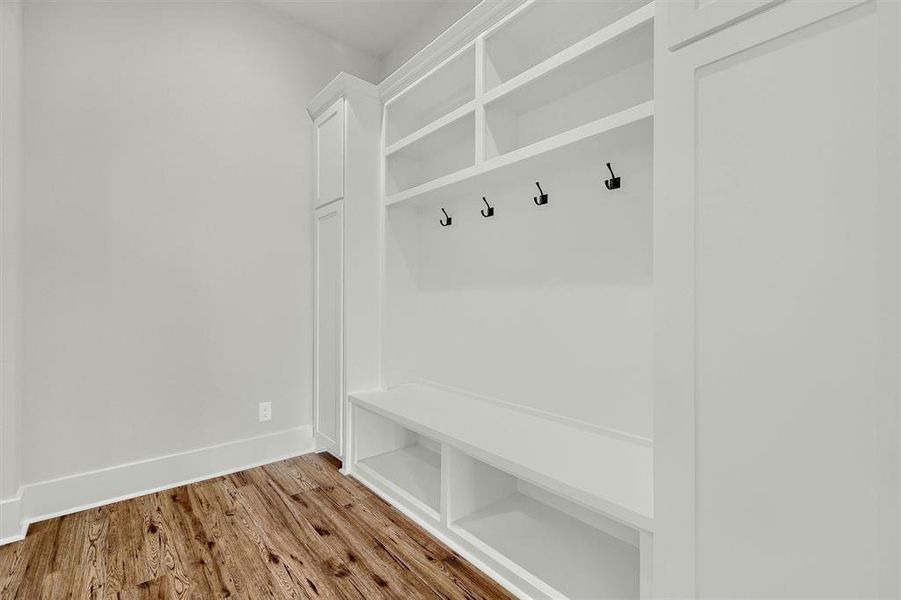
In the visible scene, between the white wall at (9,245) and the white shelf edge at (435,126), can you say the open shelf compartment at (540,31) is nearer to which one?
the white shelf edge at (435,126)

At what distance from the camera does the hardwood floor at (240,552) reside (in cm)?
157

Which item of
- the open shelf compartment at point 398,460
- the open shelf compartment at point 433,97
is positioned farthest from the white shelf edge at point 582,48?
the open shelf compartment at point 398,460

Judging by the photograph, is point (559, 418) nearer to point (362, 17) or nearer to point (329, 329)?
point (329, 329)

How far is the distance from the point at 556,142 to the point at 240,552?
2.04m

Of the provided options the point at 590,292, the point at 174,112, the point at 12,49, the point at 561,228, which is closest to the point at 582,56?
the point at 561,228

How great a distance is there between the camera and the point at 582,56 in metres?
1.51

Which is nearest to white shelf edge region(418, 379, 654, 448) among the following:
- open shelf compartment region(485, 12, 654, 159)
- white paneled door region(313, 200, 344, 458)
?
white paneled door region(313, 200, 344, 458)

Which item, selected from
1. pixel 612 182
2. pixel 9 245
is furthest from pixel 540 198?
pixel 9 245

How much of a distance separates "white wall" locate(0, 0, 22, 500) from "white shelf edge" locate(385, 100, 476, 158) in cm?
169

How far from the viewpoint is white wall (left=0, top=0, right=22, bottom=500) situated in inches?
73.7

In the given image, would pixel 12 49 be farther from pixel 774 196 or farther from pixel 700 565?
pixel 700 565

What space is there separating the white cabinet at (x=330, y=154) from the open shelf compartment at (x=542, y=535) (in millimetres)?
1700

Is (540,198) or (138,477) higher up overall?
(540,198)

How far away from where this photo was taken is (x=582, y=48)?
4.91 feet
